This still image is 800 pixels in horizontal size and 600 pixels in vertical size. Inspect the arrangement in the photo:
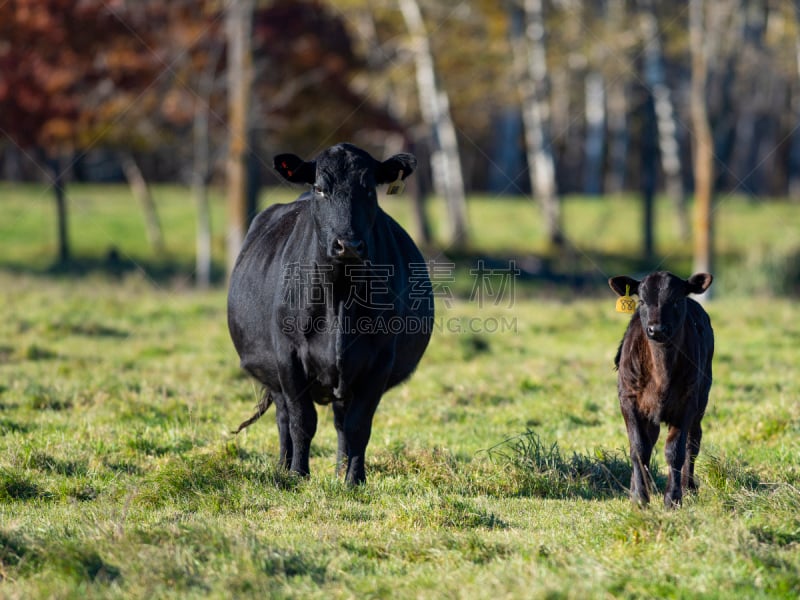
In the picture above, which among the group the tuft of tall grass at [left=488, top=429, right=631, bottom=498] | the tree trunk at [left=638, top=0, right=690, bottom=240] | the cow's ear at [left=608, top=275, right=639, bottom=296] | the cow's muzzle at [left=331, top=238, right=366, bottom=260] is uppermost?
the tree trunk at [left=638, top=0, right=690, bottom=240]

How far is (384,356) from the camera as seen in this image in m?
7.16

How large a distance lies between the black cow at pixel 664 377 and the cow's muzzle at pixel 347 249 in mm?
1635

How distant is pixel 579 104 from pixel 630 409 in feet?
128

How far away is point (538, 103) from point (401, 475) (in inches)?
868

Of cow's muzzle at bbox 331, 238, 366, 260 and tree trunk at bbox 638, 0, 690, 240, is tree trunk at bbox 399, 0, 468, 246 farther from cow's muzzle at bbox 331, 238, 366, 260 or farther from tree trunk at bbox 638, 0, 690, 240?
cow's muzzle at bbox 331, 238, 366, 260

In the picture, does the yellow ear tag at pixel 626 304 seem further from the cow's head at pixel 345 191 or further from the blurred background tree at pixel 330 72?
the blurred background tree at pixel 330 72

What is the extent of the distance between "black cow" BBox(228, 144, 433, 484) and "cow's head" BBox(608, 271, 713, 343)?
5.62 feet

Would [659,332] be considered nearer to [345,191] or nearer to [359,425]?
[359,425]

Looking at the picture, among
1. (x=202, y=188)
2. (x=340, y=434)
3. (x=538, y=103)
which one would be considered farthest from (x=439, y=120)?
(x=340, y=434)

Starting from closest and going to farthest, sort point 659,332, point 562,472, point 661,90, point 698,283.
→ point 659,332 < point 698,283 < point 562,472 < point 661,90

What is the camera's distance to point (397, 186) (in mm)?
7391

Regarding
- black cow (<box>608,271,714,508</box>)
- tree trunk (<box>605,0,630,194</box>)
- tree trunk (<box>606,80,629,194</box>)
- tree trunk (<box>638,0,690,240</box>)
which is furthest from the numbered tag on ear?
tree trunk (<box>606,80,629,194</box>)

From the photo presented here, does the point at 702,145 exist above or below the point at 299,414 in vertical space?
above

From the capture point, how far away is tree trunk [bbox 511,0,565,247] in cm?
2812
